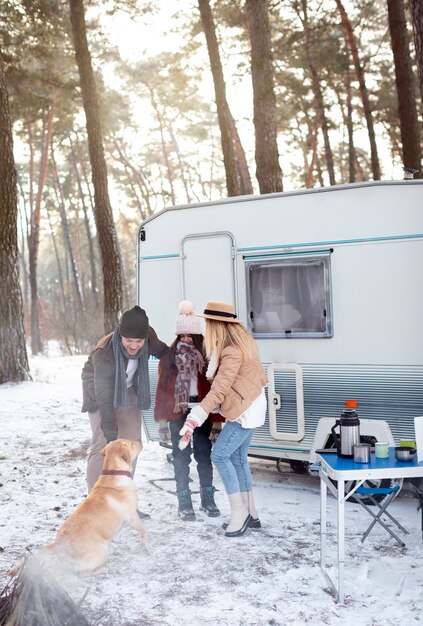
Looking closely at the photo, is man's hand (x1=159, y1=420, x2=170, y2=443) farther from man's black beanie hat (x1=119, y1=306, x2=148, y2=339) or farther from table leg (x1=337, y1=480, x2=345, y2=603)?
table leg (x1=337, y1=480, x2=345, y2=603)

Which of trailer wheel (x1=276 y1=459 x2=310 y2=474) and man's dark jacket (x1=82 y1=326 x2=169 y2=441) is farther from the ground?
man's dark jacket (x1=82 y1=326 x2=169 y2=441)

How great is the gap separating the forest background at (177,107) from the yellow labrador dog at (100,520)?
3.44 meters

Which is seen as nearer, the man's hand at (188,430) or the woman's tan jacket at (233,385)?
the man's hand at (188,430)

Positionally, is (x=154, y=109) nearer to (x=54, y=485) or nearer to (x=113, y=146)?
(x=113, y=146)

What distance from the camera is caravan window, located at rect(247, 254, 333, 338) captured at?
249 inches

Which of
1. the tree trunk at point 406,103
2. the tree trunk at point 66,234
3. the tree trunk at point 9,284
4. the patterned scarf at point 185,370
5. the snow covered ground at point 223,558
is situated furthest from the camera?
the tree trunk at point 66,234

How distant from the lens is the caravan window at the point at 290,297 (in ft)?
20.8

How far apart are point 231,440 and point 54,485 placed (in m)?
2.37

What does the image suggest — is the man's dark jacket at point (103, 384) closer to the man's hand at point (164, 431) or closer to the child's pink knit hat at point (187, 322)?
the child's pink knit hat at point (187, 322)

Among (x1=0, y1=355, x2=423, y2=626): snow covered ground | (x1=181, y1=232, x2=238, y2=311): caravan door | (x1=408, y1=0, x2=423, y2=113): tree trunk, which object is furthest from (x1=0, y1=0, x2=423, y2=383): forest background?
(x1=0, y1=355, x2=423, y2=626): snow covered ground

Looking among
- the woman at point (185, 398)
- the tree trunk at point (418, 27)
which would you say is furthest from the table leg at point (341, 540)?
the tree trunk at point (418, 27)

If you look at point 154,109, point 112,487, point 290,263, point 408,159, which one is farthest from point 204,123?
point 112,487

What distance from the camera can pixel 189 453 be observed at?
6.02 meters

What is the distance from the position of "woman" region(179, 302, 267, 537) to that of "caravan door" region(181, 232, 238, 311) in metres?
1.35
